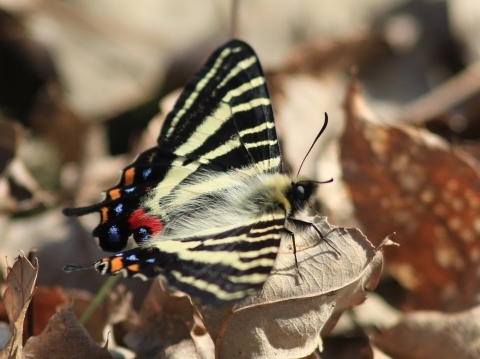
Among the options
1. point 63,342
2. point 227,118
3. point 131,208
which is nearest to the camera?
point 63,342

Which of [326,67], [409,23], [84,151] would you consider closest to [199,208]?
[84,151]

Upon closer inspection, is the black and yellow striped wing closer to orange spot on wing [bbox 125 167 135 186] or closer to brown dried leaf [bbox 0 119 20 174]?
orange spot on wing [bbox 125 167 135 186]

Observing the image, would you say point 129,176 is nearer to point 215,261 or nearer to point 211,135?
point 211,135

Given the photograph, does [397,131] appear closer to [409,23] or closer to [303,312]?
[303,312]

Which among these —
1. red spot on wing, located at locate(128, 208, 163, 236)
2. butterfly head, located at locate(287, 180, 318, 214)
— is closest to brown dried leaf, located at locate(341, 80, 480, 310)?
butterfly head, located at locate(287, 180, 318, 214)

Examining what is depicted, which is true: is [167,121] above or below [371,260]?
above

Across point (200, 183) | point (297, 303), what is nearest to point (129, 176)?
point (200, 183)

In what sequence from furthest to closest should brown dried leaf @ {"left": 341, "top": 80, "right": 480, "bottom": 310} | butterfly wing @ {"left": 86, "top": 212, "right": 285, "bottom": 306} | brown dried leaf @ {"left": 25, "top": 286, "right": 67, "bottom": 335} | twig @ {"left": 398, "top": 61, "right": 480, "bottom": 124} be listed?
1. twig @ {"left": 398, "top": 61, "right": 480, "bottom": 124}
2. brown dried leaf @ {"left": 341, "top": 80, "right": 480, "bottom": 310}
3. brown dried leaf @ {"left": 25, "top": 286, "right": 67, "bottom": 335}
4. butterfly wing @ {"left": 86, "top": 212, "right": 285, "bottom": 306}
